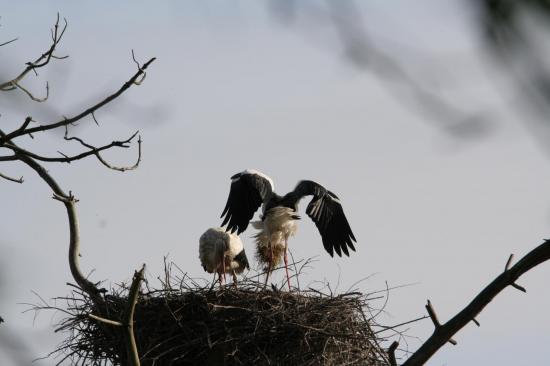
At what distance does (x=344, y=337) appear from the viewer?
24.4 ft

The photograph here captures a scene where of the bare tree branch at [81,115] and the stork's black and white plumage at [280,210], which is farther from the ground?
the stork's black and white plumage at [280,210]

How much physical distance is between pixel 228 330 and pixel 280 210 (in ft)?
8.71

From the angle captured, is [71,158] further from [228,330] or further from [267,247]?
[267,247]

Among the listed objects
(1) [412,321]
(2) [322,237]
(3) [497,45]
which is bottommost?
(3) [497,45]

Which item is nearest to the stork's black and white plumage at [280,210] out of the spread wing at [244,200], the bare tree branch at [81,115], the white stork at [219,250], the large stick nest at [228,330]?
the spread wing at [244,200]

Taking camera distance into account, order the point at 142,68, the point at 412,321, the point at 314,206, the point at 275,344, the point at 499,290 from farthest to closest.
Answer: the point at 314,206
the point at 275,344
the point at 412,321
the point at 142,68
the point at 499,290

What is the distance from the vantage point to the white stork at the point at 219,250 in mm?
10477

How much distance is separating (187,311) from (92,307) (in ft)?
2.49

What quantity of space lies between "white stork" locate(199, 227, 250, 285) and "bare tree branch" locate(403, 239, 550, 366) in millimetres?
6783

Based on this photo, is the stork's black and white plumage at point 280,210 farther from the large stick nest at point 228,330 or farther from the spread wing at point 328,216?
the large stick nest at point 228,330

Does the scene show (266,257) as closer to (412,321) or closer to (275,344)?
(275,344)

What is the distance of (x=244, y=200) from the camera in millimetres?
9789

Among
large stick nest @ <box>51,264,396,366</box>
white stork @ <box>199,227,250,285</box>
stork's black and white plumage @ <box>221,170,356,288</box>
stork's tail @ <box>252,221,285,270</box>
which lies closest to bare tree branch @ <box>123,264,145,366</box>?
large stick nest @ <box>51,264,396,366</box>

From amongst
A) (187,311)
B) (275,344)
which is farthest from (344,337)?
(187,311)
